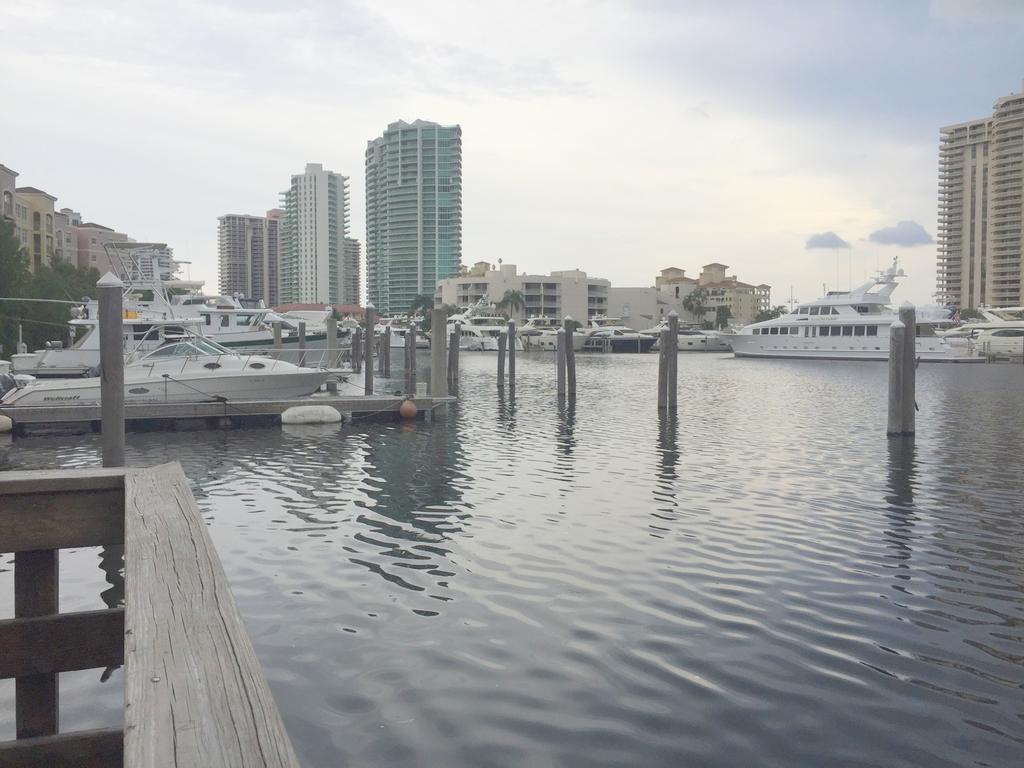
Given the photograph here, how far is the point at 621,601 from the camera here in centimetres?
859

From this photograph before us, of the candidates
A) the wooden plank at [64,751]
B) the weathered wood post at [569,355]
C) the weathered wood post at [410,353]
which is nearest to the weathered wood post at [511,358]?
the weathered wood post at [410,353]

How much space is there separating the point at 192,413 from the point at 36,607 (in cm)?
1869

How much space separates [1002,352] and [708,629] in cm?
7774

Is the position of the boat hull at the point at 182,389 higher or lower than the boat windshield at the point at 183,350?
lower

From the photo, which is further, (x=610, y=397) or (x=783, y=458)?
(x=610, y=397)

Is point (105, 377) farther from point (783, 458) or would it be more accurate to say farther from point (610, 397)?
point (610, 397)

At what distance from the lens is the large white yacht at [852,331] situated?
69.6 meters

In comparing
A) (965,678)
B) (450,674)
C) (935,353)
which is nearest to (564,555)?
(450,674)

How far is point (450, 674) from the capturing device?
681 cm

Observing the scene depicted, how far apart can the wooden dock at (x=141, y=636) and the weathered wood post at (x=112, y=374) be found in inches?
353

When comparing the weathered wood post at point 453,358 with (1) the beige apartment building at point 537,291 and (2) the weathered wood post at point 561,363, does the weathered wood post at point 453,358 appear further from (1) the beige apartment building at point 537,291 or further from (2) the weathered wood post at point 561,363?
(1) the beige apartment building at point 537,291

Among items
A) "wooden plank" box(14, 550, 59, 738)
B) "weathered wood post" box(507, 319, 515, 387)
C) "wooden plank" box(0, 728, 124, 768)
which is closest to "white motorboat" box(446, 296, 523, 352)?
"weathered wood post" box(507, 319, 515, 387)

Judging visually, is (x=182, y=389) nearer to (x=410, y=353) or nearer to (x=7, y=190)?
Result: (x=410, y=353)

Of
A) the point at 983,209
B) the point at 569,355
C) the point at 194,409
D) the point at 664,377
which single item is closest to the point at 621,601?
the point at 194,409
